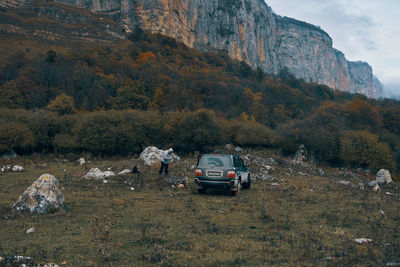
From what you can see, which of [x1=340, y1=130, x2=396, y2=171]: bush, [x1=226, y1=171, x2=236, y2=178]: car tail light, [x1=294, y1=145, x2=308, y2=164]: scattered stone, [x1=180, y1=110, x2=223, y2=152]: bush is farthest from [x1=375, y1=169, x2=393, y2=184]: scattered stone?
[x1=180, y1=110, x2=223, y2=152]: bush

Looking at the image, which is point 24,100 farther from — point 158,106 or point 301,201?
point 301,201

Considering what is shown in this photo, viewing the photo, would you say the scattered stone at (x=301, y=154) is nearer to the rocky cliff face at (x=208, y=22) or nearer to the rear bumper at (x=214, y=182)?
the rear bumper at (x=214, y=182)

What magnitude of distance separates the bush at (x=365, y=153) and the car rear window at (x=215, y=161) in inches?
1216

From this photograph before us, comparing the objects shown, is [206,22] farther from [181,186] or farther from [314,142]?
[181,186]

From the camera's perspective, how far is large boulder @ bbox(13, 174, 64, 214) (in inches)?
383

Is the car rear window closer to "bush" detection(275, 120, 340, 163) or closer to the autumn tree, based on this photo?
"bush" detection(275, 120, 340, 163)

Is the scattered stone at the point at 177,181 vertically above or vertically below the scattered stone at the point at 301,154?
below

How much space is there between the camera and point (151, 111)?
42469 millimetres

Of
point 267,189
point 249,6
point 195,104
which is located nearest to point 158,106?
point 195,104

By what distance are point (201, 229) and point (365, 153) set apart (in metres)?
37.1

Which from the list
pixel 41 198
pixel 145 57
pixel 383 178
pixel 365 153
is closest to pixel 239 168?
pixel 41 198

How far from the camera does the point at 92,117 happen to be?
36344 millimetres

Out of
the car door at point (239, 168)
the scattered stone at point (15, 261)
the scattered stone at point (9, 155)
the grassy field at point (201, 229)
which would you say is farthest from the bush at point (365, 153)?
the scattered stone at point (15, 261)

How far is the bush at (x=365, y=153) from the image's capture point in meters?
38.9
